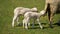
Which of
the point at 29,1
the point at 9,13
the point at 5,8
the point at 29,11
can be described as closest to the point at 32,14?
the point at 29,11

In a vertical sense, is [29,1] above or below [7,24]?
above

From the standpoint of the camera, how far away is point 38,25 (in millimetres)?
9812

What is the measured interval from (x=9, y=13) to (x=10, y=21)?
1.75 m

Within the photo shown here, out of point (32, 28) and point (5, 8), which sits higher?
point (5, 8)

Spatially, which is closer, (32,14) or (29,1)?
(32,14)

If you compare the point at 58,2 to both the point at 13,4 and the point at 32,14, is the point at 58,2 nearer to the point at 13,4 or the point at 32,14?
the point at 32,14

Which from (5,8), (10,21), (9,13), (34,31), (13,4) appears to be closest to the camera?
(34,31)

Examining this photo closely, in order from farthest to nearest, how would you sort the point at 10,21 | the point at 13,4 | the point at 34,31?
the point at 13,4 < the point at 10,21 < the point at 34,31

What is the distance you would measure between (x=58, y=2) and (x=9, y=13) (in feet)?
11.1

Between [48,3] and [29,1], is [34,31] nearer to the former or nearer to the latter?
[48,3]

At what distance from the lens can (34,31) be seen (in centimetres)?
888

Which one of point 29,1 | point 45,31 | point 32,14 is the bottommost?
point 45,31

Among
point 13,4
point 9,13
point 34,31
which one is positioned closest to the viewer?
point 34,31

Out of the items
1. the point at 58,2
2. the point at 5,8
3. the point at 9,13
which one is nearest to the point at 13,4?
the point at 5,8
